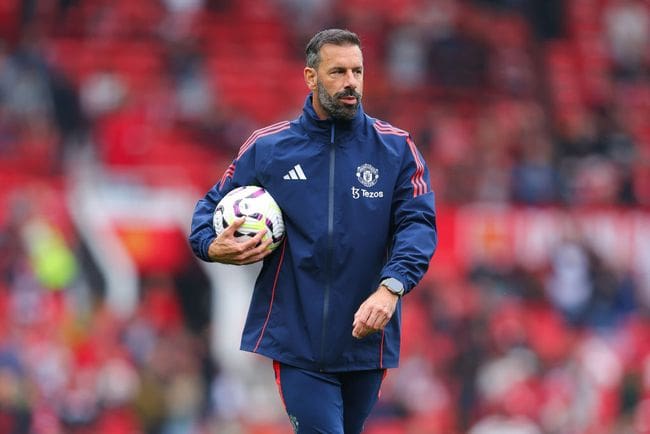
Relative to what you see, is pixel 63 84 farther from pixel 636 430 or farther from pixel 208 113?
pixel 636 430

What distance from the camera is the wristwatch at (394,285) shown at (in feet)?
16.3

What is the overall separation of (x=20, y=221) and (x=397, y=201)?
23.6ft

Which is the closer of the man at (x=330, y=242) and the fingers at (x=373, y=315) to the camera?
the fingers at (x=373, y=315)

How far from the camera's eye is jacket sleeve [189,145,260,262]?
A: 5.30 meters

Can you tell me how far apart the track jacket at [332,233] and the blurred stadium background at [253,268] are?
258 inches

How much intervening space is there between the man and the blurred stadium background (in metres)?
6.56

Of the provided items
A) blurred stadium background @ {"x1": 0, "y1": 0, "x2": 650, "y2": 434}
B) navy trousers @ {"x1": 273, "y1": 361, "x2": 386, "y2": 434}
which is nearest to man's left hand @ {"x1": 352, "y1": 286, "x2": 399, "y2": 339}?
navy trousers @ {"x1": 273, "y1": 361, "x2": 386, "y2": 434}

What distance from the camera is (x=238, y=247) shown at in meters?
5.11

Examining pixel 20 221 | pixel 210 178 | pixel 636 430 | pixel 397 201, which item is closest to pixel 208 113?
pixel 210 178

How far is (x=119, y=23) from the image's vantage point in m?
14.8

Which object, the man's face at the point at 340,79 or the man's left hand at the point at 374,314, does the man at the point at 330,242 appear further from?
the man's left hand at the point at 374,314

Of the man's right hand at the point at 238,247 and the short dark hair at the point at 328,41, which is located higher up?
the short dark hair at the point at 328,41

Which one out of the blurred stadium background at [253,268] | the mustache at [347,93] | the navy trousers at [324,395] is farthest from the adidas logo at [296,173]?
the blurred stadium background at [253,268]

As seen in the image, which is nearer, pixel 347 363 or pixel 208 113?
pixel 347 363
